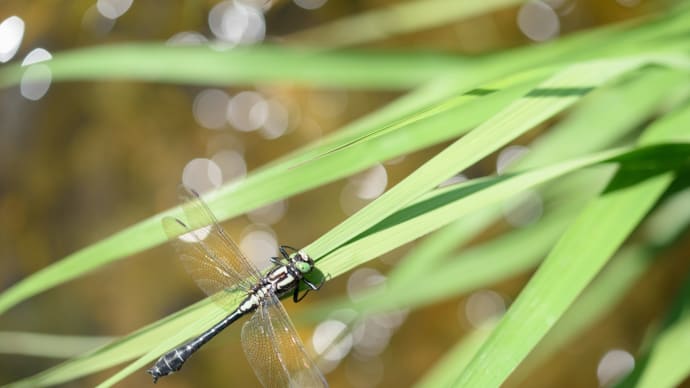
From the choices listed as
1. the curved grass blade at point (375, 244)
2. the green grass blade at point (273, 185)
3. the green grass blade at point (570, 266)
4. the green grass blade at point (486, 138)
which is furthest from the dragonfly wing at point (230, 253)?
the green grass blade at point (570, 266)

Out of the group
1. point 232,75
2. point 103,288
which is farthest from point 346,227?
point 103,288

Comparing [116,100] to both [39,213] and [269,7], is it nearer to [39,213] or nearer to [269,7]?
[39,213]

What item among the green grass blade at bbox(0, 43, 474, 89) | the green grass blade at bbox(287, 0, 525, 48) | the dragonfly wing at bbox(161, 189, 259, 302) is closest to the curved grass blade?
the dragonfly wing at bbox(161, 189, 259, 302)

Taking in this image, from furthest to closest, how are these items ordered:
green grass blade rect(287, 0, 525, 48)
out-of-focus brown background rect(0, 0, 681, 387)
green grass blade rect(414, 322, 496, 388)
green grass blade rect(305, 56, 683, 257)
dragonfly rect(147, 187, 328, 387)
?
out-of-focus brown background rect(0, 0, 681, 387), green grass blade rect(287, 0, 525, 48), green grass blade rect(414, 322, 496, 388), dragonfly rect(147, 187, 328, 387), green grass blade rect(305, 56, 683, 257)

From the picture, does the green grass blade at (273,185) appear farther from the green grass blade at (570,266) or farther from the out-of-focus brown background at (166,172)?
the out-of-focus brown background at (166,172)

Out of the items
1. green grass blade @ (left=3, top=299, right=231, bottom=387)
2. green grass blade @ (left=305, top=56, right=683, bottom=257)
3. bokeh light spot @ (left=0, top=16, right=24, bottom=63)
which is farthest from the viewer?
bokeh light spot @ (left=0, top=16, right=24, bottom=63)

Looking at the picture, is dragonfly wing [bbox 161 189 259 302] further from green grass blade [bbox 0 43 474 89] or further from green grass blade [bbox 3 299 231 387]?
green grass blade [bbox 0 43 474 89]

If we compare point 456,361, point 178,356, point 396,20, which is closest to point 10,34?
point 396,20

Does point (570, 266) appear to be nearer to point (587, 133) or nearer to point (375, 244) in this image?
point (375, 244)
